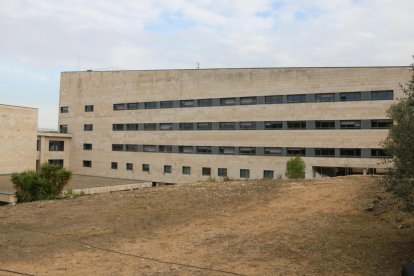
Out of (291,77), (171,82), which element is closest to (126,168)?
(171,82)

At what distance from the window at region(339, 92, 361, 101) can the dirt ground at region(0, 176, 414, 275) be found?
25989mm

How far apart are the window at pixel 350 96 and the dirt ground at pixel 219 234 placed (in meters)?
26.0

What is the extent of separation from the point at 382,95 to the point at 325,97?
5.72m

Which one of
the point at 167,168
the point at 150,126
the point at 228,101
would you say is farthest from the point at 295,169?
the point at 150,126

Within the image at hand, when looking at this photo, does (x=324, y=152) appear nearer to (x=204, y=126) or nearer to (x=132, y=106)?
(x=204, y=126)

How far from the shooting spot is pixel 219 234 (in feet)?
40.1

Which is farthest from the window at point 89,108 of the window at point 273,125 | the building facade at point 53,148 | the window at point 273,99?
the window at point 273,125

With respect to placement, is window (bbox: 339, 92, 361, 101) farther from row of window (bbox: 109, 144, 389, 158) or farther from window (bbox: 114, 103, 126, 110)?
window (bbox: 114, 103, 126, 110)

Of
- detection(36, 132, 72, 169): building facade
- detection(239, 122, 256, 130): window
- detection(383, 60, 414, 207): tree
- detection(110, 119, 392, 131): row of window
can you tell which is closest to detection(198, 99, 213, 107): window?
detection(110, 119, 392, 131): row of window

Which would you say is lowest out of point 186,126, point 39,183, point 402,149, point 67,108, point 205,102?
point 39,183

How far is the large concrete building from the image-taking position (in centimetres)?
4234

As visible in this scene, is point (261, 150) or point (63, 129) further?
point (63, 129)

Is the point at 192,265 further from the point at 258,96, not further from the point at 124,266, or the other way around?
the point at 258,96

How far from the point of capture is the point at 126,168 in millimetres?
59531
